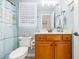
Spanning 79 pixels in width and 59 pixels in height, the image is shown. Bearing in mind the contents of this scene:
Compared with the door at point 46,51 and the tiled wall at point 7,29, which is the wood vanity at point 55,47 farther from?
the tiled wall at point 7,29

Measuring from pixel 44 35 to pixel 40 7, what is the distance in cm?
133

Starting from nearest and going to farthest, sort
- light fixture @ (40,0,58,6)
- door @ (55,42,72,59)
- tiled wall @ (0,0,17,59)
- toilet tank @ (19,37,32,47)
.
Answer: door @ (55,42,72,59) → tiled wall @ (0,0,17,59) → toilet tank @ (19,37,32,47) → light fixture @ (40,0,58,6)

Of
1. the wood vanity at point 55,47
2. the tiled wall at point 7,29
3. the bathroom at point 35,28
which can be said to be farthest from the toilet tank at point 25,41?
the wood vanity at point 55,47

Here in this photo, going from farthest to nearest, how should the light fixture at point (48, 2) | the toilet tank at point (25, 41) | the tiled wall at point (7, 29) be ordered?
1. the light fixture at point (48, 2)
2. the toilet tank at point (25, 41)
3. the tiled wall at point (7, 29)

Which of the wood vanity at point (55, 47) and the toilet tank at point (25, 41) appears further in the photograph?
the toilet tank at point (25, 41)

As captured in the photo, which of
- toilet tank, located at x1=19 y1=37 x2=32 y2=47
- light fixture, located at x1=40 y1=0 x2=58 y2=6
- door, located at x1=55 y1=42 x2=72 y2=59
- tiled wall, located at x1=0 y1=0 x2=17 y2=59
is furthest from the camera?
light fixture, located at x1=40 y1=0 x2=58 y2=6

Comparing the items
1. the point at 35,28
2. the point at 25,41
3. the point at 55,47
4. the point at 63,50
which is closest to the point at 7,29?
the point at 25,41

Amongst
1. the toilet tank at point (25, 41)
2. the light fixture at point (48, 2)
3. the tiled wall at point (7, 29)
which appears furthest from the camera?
the light fixture at point (48, 2)

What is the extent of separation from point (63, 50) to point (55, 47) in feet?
0.58

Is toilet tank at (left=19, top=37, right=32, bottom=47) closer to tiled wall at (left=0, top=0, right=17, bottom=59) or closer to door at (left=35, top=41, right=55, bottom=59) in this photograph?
tiled wall at (left=0, top=0, right=17, bottom=59)

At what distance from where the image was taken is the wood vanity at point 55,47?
3.21 m

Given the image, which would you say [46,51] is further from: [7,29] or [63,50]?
[7,29]

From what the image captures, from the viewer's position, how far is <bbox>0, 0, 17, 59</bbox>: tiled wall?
3496 millimetres

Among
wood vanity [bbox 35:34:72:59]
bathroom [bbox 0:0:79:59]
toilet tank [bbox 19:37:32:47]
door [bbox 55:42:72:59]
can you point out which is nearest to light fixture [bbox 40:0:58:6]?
bathroom [bbox 0:0:79:59]
